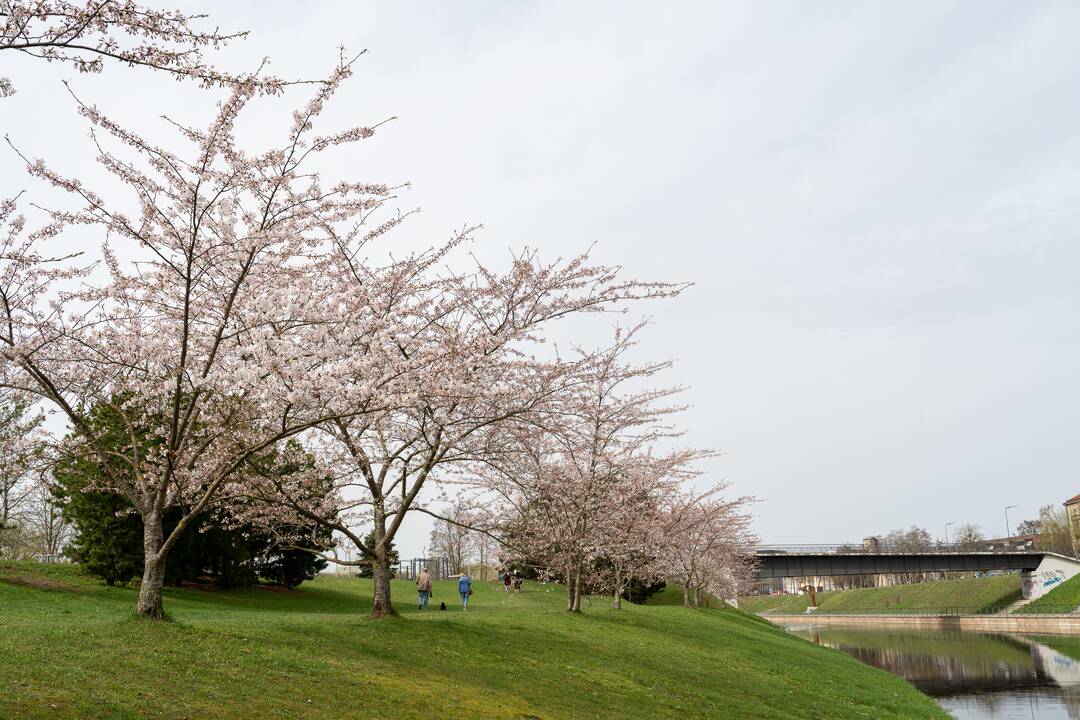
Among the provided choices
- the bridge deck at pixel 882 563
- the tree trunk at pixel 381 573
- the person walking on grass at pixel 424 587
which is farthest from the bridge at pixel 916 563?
the tree trunk at pixel 381 573

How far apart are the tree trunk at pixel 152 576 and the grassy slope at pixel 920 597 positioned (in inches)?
3550

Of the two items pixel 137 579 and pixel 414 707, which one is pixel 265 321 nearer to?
pixel 414 707

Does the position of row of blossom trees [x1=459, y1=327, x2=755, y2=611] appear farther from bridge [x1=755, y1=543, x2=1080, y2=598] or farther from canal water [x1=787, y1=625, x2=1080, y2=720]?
bridge [x1=755, y1=543, x2=1080, y2=598]

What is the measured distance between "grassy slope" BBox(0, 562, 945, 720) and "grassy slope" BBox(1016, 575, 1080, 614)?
53520mm

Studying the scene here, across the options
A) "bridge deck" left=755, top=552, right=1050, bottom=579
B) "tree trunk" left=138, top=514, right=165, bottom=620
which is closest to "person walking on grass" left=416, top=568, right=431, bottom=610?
"tree trunk" left=138, top=514, right=165, bottom=620

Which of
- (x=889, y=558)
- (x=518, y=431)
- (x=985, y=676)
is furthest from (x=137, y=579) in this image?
(x=889, y=558)

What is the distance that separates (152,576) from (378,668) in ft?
13.4

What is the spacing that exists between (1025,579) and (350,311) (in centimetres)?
8961

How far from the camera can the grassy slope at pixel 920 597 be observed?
86625mm

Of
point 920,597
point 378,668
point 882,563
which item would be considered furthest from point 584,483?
point 920,597

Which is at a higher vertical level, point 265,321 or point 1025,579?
point 265,321

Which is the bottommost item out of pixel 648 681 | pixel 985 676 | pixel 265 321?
pixel 985 676

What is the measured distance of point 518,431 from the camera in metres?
17.5

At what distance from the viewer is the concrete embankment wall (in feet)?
202
